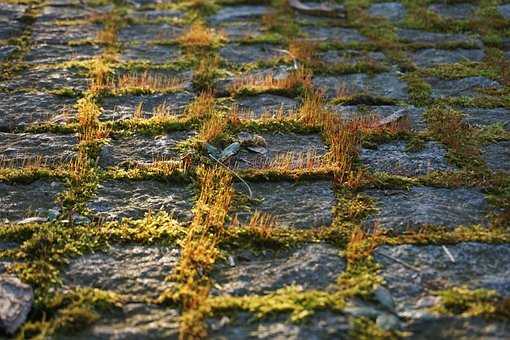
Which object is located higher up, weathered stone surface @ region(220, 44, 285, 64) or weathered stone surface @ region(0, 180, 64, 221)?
weathered stone surface @ region(220, 44, 285, 64)

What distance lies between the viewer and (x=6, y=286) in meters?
3.65

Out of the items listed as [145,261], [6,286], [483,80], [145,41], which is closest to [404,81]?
[483,80]

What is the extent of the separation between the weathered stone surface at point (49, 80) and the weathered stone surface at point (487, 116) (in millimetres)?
3906

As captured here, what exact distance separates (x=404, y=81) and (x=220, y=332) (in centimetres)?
431

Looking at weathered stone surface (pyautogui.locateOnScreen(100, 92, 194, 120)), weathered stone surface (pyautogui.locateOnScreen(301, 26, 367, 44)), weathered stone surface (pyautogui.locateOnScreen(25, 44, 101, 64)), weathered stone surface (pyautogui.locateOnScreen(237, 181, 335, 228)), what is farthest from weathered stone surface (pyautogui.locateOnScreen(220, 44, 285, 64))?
weathered stone surface (pyautogui.locateOnScreen(237, 181, 335, 228))

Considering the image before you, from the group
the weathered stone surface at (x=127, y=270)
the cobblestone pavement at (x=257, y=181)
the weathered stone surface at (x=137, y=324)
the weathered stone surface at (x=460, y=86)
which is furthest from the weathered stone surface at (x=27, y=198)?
the weathered stone surface at (x=460, y=86)

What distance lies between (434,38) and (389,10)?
1.42m

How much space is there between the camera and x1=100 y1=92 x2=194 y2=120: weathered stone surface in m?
6.04

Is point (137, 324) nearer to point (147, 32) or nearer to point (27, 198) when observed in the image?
point (27, 198)

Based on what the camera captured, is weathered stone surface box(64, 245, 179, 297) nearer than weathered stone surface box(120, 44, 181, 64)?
Yes

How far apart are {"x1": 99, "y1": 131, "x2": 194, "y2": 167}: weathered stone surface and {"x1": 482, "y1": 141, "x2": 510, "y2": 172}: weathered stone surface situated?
101 inches

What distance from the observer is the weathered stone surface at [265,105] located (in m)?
6.08

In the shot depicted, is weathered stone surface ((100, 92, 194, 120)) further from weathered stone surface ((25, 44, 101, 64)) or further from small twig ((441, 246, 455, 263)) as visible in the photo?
small twig ((441, 246, 455, 263))

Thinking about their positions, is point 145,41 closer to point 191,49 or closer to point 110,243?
point 191,49
